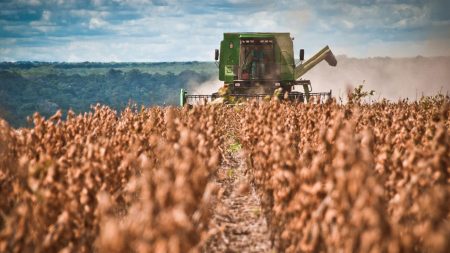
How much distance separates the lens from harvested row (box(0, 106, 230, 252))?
2.53 metres

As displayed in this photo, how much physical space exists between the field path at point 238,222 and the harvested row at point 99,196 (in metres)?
0.52

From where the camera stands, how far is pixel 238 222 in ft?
18.5

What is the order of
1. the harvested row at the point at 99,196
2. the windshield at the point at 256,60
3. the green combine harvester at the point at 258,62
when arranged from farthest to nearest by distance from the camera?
the windshield at the point at 256,60 → the green combine harvester at the point at 258,62 → the harvested row at the point at 99,196

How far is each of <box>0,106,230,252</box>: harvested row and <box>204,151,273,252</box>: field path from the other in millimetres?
522

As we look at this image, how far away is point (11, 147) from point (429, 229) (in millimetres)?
4526

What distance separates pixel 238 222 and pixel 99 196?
2.47 meters

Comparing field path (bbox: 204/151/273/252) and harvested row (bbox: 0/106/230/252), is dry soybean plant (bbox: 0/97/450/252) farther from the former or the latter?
field path (bbox: 204/151/273/252)

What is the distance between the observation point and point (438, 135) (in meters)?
4.10

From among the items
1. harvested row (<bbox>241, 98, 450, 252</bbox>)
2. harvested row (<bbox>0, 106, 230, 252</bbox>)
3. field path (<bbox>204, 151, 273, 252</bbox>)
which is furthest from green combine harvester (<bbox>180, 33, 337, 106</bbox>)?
harvested row (<bbox>241, 98, 450, 252</bbox>)

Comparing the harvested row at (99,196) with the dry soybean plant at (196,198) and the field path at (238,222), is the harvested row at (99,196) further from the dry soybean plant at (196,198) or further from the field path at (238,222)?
the field path at (238,222)

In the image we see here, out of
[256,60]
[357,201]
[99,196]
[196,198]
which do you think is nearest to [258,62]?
[256,60]

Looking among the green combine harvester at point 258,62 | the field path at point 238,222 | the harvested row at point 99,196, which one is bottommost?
the field path at point 238,222

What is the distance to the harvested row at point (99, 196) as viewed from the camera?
253cm

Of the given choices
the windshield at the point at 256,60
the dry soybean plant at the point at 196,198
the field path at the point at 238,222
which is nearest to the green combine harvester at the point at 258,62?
the windshield at the point at 256,60
